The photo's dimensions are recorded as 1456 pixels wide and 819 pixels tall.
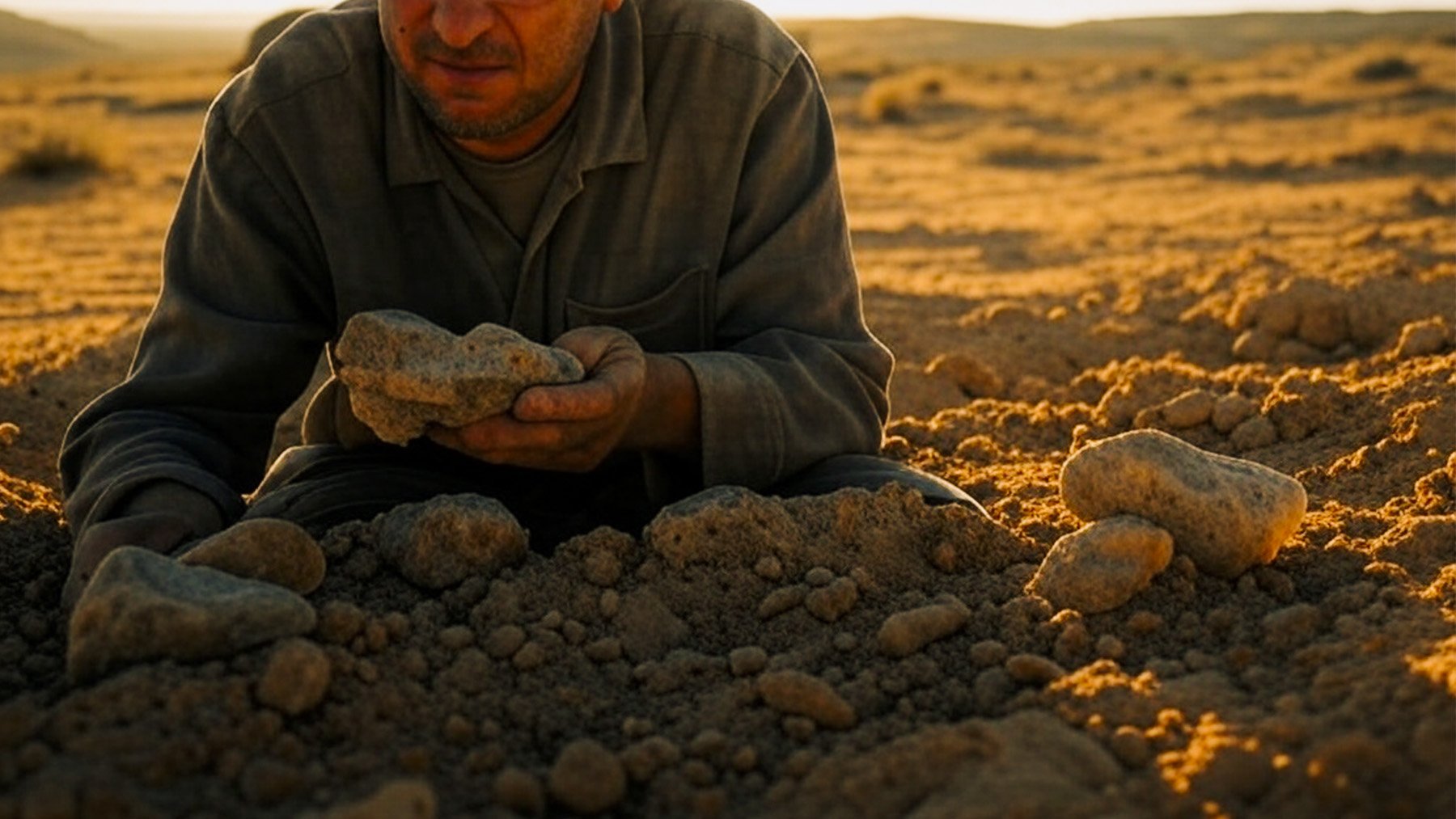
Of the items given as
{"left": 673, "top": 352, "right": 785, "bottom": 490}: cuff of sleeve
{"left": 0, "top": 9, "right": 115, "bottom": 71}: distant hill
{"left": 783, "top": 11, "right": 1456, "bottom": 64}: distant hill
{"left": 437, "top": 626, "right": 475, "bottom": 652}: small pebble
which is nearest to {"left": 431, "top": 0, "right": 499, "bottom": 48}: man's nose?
{"left": 673, "top": 352, "right": 785, "bottom": 490}: cuff of sleeve

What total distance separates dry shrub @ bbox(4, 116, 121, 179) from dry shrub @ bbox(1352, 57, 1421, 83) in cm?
1440

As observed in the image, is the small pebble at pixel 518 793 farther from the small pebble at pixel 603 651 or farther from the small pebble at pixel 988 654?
the small pebble at pixel 988 654

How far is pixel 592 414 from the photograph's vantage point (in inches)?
99.0

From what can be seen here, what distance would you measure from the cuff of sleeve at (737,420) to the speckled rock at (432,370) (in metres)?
0.32

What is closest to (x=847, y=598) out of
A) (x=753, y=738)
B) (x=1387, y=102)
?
(x=753, y=738)

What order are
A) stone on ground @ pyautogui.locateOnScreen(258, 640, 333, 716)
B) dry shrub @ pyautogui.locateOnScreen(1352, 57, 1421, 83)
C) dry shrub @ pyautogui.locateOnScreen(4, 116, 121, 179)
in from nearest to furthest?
stone on ground @ pyautogui.locateOnScreen(258, 640, 333, 716)
dry shrub @ pyautogui.locateOnScreen(4, 116, 121, 179)
dry shrub @ pyautogui.locateOnScreen(1352, 57, 1421, 83)

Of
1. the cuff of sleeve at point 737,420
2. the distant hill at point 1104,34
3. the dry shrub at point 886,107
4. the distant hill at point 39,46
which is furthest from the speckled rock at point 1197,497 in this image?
the distant hill at point 39,46

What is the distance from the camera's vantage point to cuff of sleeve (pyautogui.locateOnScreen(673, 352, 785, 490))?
111 inches

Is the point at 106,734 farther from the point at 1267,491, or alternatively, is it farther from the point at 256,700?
the point at 1267,491

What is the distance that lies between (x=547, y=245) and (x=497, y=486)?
46 cm

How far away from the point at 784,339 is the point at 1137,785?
1.35 meters

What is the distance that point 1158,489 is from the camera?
2586 millimetres

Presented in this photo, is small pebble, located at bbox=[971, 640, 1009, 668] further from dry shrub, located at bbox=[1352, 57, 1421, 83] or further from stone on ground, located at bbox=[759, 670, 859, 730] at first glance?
dry shrub, located at bbox=[1352, 57, 1421, 83]

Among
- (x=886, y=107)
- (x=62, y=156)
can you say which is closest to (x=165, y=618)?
(x=62, y=156)
